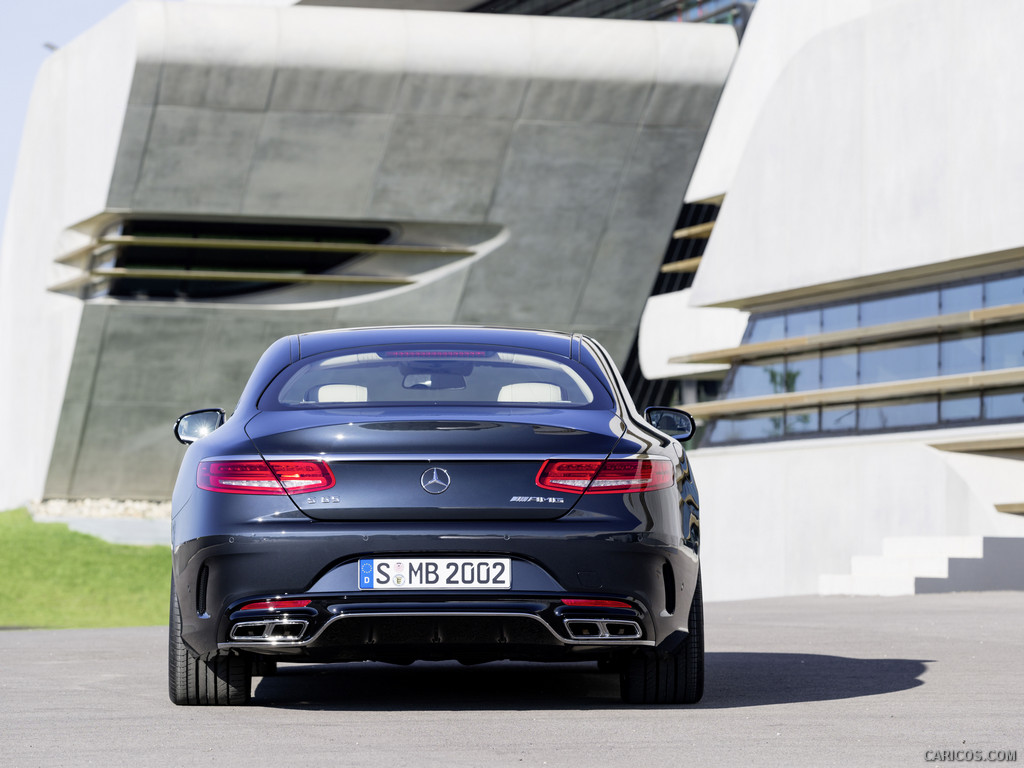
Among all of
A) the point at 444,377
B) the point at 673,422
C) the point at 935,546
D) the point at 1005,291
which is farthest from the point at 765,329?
the point at 444,377

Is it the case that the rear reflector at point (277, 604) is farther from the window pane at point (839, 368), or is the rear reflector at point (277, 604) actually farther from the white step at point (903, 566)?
the window pane at point (839, 368)

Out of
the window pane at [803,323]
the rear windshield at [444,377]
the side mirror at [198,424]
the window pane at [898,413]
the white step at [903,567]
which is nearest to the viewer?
the rear windshield at [444,377]

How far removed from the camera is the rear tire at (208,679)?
597cm

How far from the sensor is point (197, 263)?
115 feet

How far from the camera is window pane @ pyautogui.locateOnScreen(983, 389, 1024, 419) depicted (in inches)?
885

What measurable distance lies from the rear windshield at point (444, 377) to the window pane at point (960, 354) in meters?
17.9

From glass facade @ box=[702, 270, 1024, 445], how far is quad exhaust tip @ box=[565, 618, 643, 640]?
59.7ft

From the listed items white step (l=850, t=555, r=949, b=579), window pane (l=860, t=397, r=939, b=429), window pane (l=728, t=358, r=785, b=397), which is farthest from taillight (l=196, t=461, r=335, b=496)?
window pane (l=728, t=358, r=785, b=397)

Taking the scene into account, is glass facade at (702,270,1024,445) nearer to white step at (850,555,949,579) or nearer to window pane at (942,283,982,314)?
window pane at (942,283,982,314)

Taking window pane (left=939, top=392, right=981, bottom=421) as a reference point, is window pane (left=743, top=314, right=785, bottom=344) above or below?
above

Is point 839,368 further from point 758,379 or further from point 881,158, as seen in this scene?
point 881,158

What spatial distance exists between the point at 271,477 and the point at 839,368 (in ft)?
70.7

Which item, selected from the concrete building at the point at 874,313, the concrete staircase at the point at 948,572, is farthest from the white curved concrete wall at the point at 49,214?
the concrete staircase at the point at 948,572

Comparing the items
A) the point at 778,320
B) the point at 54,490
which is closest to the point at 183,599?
the point at 778,320
